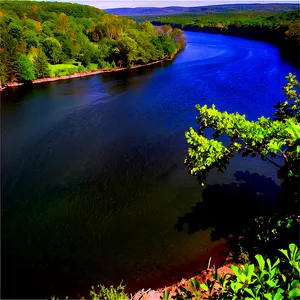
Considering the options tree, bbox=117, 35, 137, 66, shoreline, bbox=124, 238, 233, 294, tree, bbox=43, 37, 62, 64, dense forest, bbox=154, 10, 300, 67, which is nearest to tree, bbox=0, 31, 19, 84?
tree, bbox=43, 37, 62, 64

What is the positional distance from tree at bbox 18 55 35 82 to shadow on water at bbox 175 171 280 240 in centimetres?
3454

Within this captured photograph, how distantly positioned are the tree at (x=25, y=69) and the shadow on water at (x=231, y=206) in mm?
34535

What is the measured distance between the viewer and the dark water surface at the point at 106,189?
12.9 metres

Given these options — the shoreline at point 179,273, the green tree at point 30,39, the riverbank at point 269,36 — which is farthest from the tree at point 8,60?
the riverbank at point 269,36

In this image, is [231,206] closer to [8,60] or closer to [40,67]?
[8,60]

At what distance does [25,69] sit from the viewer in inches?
1623

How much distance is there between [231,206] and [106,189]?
24.0ft

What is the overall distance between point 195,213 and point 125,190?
4.52m

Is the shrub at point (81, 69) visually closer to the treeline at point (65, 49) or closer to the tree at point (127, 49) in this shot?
the treeline at point (65, 49)

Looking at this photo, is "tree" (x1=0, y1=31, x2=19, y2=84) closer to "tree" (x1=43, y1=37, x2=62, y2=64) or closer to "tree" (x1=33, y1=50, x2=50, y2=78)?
"tree" (x1=33, y1=50, x2=50, y2=78)

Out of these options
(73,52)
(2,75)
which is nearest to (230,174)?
(2,75)

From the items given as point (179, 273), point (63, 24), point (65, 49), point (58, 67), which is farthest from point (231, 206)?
point (63, 24)

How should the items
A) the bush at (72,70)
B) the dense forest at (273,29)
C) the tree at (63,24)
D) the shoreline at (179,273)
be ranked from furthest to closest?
the tree at (63,24) < the dense forest at (273,29) < the bush at (72,70) < the shoreline at (179,273)

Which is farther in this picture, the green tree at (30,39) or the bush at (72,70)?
the green tree at (30,39)
